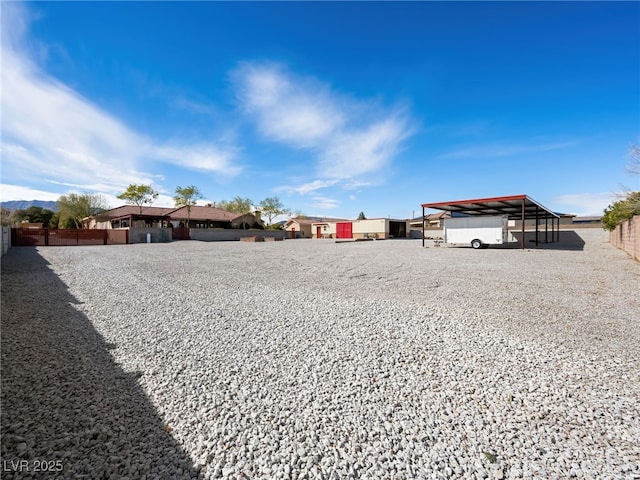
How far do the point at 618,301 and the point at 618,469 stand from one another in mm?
5906

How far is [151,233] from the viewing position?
92.8ft

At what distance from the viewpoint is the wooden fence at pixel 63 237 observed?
21.8 metres

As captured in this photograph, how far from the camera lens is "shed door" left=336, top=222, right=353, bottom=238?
4286 cm

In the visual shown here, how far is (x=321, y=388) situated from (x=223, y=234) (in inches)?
1382

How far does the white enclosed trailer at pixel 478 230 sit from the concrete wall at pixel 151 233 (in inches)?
1037

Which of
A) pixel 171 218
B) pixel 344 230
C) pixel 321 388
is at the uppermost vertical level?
pixel 171 218

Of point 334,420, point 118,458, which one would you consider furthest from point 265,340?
point 118,458

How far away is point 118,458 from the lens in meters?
2.03

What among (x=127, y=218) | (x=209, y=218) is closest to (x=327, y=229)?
(x=209, y=218)

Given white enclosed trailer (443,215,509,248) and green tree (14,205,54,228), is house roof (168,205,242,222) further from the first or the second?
white enclosed trailer (443,215,509,248)

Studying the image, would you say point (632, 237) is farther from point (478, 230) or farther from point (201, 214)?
point (201, 214)

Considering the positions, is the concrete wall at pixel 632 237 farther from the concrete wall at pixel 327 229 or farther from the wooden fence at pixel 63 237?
the wooden fence at pixel 63 237

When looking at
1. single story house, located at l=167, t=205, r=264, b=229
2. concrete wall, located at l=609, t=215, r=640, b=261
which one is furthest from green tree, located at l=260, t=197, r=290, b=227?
concrete wall, located at l=609, t=215, r=640, b=261

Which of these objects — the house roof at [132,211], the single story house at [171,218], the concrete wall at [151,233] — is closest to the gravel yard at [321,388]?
the concrete wall at [151,233]
